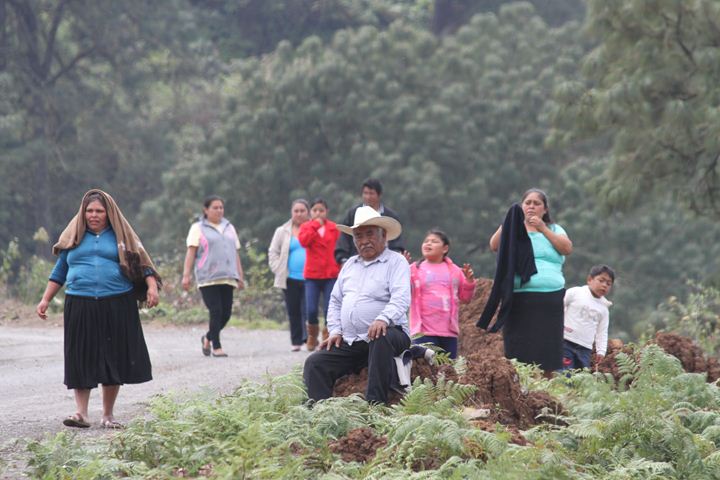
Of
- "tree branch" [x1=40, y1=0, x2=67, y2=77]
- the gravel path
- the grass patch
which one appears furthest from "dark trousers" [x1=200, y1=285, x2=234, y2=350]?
"tree branch" [x1=40, y1=0, x2=67, y2=77]

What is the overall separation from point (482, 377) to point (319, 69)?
25.4 meters

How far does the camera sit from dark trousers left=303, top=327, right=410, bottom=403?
354 inches

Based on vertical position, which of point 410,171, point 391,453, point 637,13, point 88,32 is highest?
point 88,32

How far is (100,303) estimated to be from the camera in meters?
9.84

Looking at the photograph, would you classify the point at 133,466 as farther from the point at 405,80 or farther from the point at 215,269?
the point at 405,80

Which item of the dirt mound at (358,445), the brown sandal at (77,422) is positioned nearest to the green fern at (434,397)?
the dirt mound at (358,445)

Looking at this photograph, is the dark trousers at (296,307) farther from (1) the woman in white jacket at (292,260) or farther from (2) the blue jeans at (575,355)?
(2) the blue jeans at (575,355)

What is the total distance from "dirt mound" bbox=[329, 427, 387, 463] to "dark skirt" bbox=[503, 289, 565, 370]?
9.68ft

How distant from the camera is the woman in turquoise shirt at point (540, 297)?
10539 mm

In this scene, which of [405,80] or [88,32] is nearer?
[405,80]

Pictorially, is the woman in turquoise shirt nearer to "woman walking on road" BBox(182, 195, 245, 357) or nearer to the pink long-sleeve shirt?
the pink long-sleeve shirt

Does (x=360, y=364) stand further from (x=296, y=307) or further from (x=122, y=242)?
(x=296, y=307)

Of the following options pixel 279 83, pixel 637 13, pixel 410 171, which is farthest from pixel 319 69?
pixel 637 13

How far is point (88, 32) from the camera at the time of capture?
4003 cm
